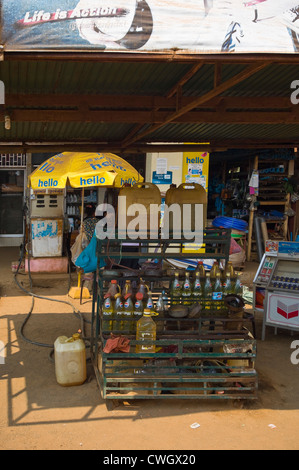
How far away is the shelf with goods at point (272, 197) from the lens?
11.6 metres

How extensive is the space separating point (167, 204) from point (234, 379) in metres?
2.45

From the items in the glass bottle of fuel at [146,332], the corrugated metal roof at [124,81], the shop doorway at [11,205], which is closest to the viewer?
the corrugated metal roof at [124,81]

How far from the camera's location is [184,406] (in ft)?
14.8

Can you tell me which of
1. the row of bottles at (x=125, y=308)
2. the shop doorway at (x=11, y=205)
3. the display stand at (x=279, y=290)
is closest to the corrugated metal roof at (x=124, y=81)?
the row of bottles at (x=125, y=308)

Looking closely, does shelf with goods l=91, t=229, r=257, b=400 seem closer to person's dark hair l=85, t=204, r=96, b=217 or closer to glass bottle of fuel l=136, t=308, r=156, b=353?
glass bottle of fuel l=136, t=308, r=156, b=353

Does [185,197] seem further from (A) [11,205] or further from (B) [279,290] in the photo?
(A) [11,205]

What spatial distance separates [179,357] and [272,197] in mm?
8795

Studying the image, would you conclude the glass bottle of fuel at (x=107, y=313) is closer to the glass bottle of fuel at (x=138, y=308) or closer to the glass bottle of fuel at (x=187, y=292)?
the glass bottle of fuel at (x=138, y=308)

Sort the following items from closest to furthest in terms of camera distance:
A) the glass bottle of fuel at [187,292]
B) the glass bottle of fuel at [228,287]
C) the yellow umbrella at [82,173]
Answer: the glass bottle of fuel at [187,292]
the glass bottle of fuel at [228,287]
the yellow umbrella at [82,173]

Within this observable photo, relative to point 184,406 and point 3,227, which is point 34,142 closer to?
point 184,406

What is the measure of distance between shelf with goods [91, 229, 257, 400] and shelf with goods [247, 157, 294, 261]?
6873mm

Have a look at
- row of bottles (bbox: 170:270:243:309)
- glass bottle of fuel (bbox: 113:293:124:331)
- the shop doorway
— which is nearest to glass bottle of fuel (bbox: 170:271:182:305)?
row of bottles (bbox: 170:270:243:309)

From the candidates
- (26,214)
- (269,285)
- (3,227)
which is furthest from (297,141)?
(3,227)

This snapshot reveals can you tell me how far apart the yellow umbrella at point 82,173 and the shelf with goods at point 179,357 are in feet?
8.01
